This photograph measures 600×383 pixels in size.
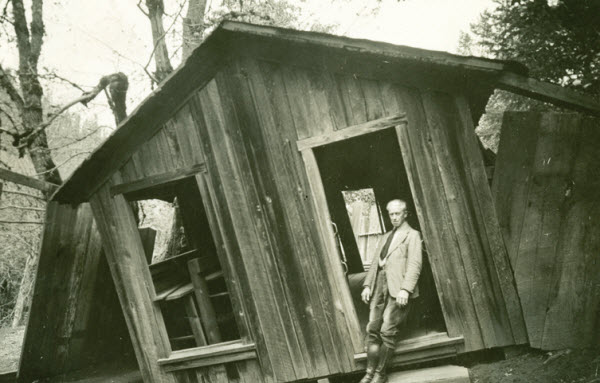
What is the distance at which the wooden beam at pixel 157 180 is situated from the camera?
17.6ft

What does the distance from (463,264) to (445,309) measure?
1.77 ft

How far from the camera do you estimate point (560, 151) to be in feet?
15.0

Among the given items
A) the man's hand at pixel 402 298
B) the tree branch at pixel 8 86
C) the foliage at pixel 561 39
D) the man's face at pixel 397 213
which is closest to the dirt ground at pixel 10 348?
the tree branch at pixel 8 86

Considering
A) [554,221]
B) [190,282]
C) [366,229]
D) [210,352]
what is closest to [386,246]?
[554,221]

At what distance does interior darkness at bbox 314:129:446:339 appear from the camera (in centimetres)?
633

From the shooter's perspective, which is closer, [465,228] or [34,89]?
Result: [465,228]

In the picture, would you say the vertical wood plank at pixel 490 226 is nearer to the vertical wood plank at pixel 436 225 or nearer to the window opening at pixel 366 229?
the vertical wood plank at pixel 436 225

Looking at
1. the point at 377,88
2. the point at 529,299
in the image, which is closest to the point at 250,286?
the point at 377,88

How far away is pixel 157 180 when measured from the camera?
5.47 meters

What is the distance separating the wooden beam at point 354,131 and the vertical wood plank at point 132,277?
8.69 ft

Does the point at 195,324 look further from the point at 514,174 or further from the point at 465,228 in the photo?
the point at 514,174

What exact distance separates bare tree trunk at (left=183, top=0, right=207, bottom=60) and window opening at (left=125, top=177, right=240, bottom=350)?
4.20 meters

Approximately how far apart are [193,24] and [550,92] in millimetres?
8943

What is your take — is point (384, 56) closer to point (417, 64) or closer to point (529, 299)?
point (417, 64)
